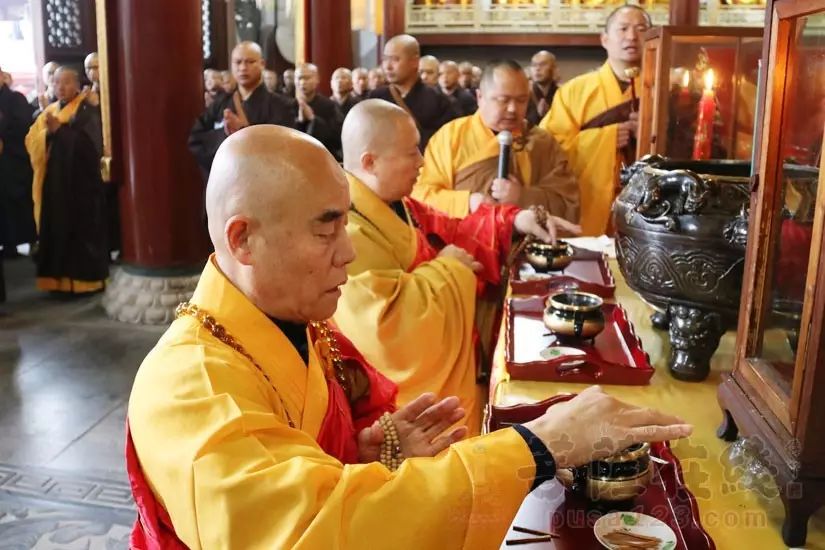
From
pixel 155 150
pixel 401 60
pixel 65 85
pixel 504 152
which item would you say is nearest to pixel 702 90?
pixel 504 152

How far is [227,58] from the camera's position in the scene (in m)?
9.13

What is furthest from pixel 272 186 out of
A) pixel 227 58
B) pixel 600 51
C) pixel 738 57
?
pixel 600 51

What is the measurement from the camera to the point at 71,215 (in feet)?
17.9

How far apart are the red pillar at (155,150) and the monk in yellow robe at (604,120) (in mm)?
2129

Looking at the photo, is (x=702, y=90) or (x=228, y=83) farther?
(x=228, y=83)

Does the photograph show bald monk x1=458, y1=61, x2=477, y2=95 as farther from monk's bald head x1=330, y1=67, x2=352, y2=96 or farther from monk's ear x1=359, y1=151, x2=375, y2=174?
monk's ear x1=359, y1=151, x2=375, y2=174

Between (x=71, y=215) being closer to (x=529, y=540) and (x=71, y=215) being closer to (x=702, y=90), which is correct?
(x=702, y=90)

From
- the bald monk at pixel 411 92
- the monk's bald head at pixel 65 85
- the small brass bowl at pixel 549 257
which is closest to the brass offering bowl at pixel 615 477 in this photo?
the small brass bowl at pixel 549 257

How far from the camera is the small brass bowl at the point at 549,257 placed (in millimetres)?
2344

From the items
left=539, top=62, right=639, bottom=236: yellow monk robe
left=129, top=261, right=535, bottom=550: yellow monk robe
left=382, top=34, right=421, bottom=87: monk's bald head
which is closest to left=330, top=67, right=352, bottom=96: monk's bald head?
left=382, top=34, right=421, bottom=87: monk's bald head

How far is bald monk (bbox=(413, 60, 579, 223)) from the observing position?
10.8 feet

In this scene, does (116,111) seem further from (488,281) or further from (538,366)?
(538,366)

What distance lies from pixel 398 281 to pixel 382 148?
38cm

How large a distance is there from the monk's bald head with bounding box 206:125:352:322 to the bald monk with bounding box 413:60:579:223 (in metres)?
2.13
